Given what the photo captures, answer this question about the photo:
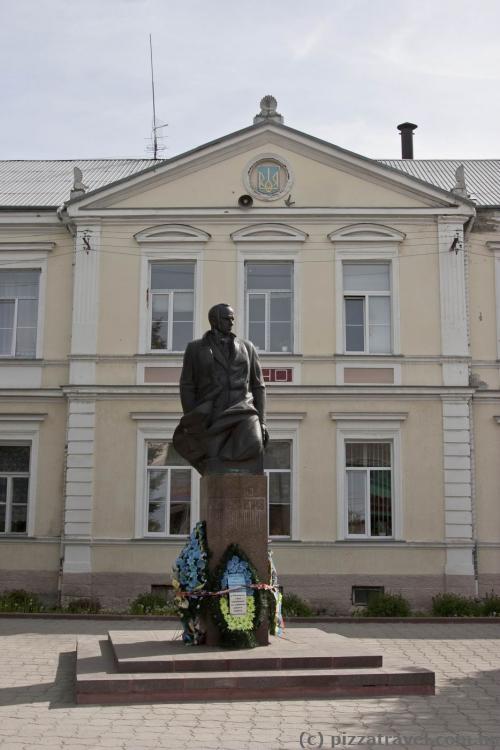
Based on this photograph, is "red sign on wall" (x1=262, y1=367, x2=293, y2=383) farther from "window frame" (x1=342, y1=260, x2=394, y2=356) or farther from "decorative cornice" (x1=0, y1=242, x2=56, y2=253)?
"decorative cornice" (x1=0, y1=242, x2=56, y2=253)

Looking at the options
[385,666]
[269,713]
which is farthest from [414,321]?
[269,713]

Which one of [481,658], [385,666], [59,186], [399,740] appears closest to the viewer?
[399,740]

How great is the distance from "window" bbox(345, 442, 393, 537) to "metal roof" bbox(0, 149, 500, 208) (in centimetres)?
514

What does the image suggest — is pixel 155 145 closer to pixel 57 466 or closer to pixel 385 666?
pixel 57 466

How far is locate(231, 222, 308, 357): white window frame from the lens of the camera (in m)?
17.1

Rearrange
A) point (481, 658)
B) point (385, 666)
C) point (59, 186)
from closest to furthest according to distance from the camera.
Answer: point (385, 666)
point (481, 658)
point (59, 186)

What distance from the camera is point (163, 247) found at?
17.2 meters

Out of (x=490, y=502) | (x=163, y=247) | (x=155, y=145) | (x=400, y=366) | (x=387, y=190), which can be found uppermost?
(x=155, y=145)

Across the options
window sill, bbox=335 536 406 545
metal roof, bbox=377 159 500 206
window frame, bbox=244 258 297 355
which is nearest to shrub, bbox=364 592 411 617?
window sill, bbox=335 536 406 545

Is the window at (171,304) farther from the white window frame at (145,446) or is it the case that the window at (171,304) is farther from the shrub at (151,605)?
the shrub at (151,605)

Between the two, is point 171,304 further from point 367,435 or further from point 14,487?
point 14,487

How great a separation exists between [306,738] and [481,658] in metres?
4.79

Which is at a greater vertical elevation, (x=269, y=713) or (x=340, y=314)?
(x=340, y=314)

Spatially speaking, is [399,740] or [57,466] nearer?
[399,740]
